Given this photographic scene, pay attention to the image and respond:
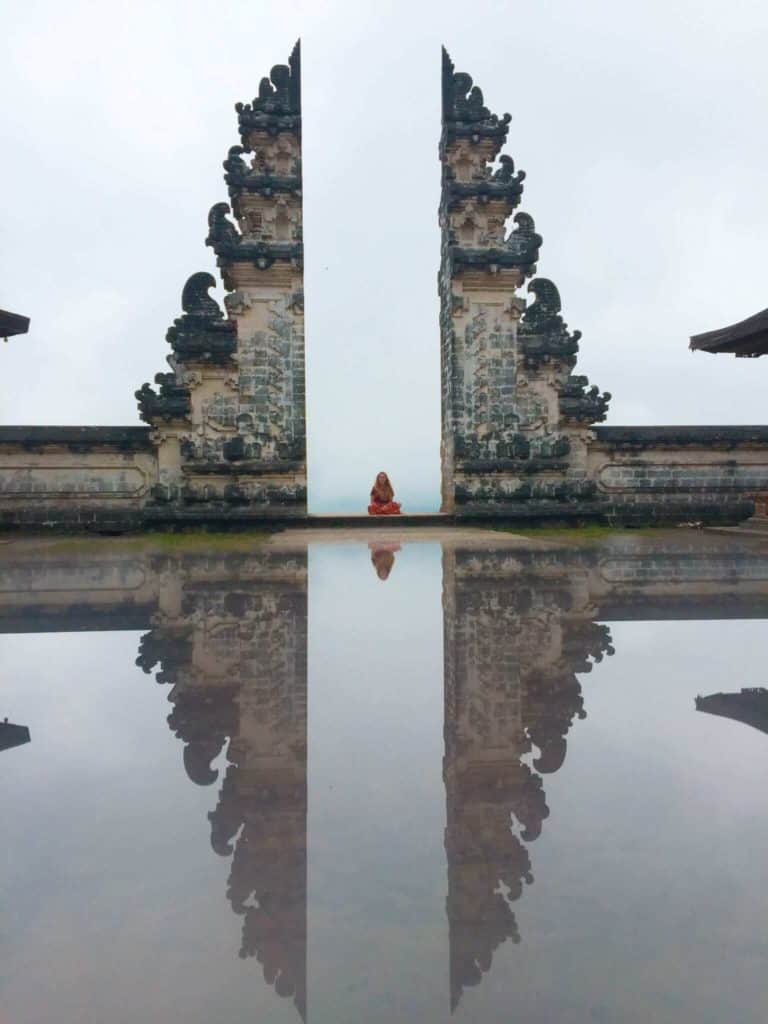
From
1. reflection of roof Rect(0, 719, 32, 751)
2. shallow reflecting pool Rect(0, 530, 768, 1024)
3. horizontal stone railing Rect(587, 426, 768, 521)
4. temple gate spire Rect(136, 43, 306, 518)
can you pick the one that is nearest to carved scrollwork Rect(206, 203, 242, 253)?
temple gate spire Rect(136, 43, 306, 518)

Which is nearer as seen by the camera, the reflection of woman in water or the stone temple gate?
the reflection of woman in water

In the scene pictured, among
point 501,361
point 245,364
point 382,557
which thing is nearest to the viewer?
point 382,557

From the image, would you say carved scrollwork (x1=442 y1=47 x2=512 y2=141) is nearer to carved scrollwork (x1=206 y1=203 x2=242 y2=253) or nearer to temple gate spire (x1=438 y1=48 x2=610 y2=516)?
temple gate spire (x1=438 y1=48 x2=610 y2=516)

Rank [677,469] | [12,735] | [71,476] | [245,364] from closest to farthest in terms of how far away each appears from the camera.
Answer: [12,735] → [71,476] → [245,364] → [677,469]

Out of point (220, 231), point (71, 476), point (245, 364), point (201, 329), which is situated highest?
point (220, 231)

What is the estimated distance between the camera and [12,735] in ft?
7.53

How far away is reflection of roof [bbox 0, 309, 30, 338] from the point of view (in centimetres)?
1082

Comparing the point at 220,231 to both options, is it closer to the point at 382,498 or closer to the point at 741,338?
the point at 382,498

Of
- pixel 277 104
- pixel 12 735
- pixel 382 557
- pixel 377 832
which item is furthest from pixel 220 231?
pixel 377 832

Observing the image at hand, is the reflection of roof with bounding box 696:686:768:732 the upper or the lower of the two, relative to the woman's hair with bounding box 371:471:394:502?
lower

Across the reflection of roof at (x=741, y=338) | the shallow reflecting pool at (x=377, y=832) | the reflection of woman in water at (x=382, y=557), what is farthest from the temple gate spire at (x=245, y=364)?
the shallow reflecting pool at (x=377, y=832)

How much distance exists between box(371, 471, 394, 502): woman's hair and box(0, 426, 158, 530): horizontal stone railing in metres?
4.18

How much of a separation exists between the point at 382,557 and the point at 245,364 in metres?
6.16

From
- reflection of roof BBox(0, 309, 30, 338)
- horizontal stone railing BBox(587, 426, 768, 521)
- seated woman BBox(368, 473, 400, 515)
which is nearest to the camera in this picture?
reflection of roof BBox(0, 309, 30, 338)
